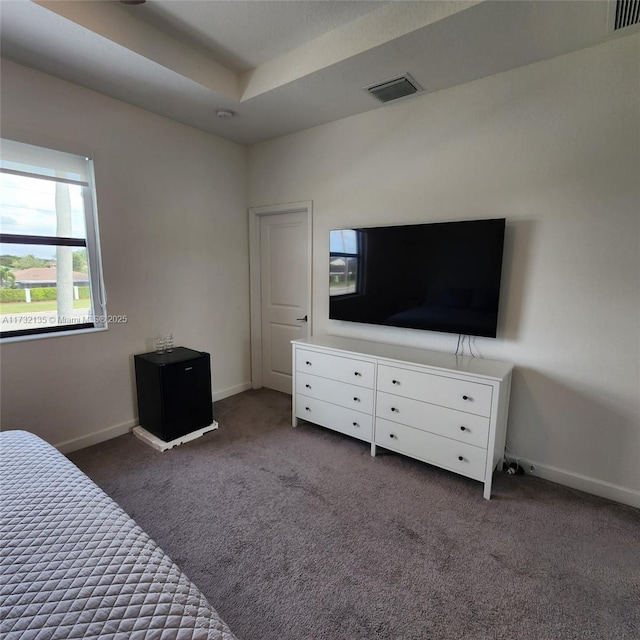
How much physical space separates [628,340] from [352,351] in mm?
1701

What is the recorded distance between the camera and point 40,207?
251cm

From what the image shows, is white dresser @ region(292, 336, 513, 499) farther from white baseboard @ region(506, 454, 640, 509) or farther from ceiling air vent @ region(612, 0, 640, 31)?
ceiling air vent @ region(612, 0, 640, 31)

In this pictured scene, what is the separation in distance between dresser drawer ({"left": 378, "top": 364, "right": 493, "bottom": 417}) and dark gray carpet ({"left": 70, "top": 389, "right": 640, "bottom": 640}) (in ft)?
1.84

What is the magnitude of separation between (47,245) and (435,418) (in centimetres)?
304

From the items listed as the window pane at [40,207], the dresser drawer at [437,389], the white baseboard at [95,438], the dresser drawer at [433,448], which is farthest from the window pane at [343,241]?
the white baseboard at [95,438]

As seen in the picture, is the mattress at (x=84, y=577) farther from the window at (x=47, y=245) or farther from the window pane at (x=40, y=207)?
the window pane at (x=40, y=207)

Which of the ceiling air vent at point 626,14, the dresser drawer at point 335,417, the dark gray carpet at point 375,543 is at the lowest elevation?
the dark gray carpet at point 375,543

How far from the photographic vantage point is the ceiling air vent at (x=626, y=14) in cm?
171

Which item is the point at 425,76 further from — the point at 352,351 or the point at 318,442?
the point at 318,442

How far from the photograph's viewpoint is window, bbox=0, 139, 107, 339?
2375 millimetres

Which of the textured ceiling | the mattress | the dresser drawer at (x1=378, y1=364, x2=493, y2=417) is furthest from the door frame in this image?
the mattress

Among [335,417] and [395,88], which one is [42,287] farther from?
[395,88]

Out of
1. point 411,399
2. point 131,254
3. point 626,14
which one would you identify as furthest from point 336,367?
point 626,14

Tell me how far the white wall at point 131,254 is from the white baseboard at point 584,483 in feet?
9.56
